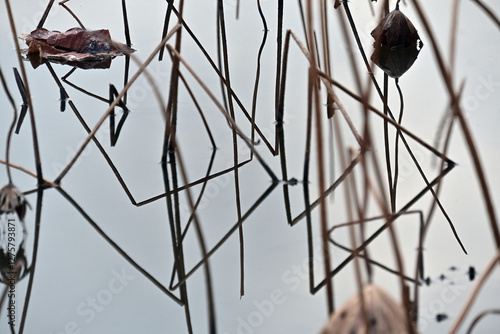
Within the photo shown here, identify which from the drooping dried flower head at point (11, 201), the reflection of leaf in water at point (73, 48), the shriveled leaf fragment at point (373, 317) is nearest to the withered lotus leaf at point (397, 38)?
the reflection of leaf in water at point (73, 48)

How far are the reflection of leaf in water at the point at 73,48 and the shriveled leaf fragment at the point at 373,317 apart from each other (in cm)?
134

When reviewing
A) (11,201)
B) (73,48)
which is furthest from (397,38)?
(11,201)

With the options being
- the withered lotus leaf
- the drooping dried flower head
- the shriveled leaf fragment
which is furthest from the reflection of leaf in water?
the shriveled leaf fragment

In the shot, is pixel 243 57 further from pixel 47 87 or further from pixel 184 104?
pixel 47 87

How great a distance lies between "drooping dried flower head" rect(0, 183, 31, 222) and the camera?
116cm

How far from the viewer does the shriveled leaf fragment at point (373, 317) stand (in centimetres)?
61

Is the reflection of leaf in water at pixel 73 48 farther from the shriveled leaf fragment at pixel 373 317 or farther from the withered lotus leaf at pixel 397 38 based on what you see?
the shriveled leaf fragment at pixel 373 317

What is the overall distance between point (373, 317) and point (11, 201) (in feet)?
2.34

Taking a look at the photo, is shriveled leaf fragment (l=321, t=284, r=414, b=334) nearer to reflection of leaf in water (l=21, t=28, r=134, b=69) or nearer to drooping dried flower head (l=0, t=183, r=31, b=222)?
drooping dried flower head (l=0, t=183, r=31, b=222)

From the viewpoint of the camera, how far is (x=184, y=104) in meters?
1.59

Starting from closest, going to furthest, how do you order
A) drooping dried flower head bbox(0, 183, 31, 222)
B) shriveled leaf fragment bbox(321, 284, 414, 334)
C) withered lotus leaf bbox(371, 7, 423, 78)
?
shriveled leaf fragment bbox(321, 284, 414, 334) → drooping dried flower head bbox(0, 183, 31, 222) → withered lotus leaf bbox(371, 7, 423, 78)

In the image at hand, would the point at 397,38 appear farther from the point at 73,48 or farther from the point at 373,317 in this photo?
the point at 373,317

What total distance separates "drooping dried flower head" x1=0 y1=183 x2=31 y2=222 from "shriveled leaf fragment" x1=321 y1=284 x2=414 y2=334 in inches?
26.6

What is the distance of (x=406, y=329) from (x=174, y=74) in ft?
2.31
